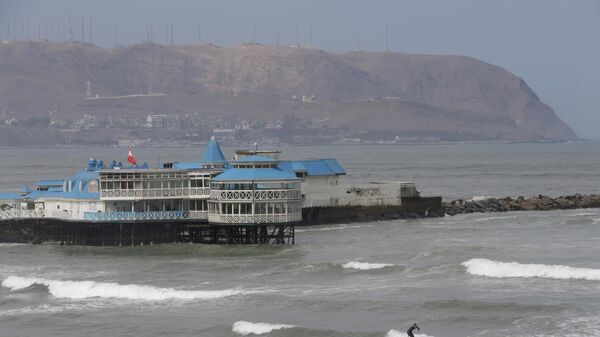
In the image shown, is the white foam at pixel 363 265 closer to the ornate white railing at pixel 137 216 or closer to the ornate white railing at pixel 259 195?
the ornate white railing at pixel 259 195

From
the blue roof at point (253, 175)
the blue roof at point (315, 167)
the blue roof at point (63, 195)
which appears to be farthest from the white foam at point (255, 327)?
the blue roof at point (315, 167)

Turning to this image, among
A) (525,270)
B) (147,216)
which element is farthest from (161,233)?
Result: (525,270)

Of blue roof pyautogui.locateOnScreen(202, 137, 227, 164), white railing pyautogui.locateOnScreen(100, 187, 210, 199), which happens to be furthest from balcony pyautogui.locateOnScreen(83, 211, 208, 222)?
blue roof pyautogui.locateOnScreen(202, 137, 227, 164)

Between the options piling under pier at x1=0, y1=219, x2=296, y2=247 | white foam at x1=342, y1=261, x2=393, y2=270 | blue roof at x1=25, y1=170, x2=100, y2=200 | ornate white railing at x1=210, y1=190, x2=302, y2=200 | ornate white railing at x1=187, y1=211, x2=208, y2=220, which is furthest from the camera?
blue roof at x1=25, y1=170, x2=100, y2=200

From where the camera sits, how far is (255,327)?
141 ft

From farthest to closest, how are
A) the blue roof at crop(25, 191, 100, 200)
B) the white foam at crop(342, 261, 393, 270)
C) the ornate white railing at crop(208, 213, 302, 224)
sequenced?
the blue roof at crop(25, 191, 100, 200) → the ornate white railing at crop(208, 213, 302, 224) → the white foam at crop(342, 261, 393, 270)

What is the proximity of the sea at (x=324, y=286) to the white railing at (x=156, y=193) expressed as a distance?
8.37 feet

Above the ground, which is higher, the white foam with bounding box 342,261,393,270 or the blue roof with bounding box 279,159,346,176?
the blue roof with bounding box 279,159,346,176

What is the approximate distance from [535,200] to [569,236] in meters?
26.2

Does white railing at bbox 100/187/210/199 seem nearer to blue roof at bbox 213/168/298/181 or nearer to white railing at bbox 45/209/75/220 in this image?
blue roof at bbox 213/168/298/181

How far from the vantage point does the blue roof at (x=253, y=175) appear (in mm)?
62812

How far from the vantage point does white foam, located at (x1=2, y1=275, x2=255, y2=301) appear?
4988 centimetres

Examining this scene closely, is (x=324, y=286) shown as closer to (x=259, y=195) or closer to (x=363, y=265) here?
(x=363, y=265)

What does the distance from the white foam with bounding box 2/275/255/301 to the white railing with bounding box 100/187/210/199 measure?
11.9 m
